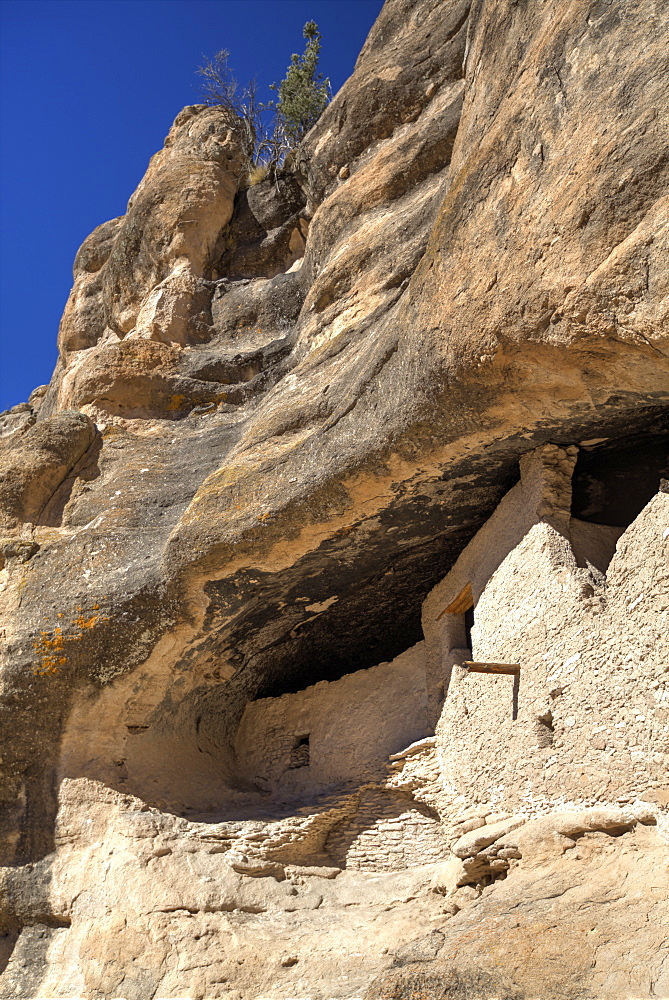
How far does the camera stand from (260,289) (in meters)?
11.5

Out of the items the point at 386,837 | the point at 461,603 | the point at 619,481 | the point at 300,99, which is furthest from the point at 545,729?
the point at 300,99

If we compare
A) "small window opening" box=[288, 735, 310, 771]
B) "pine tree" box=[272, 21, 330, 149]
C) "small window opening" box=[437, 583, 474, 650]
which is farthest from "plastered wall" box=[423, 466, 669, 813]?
Result: "pine tree" box=[272, 21, 330, 149]

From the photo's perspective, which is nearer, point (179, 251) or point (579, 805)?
point (579, 805)

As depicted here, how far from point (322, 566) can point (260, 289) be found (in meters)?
4.81

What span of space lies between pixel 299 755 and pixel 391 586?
193cm

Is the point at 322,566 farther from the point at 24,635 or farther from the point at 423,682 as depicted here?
the point at 24,635

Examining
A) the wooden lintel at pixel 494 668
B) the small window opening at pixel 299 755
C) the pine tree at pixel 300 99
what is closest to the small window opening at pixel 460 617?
the wooden lintel at pixel 494 668

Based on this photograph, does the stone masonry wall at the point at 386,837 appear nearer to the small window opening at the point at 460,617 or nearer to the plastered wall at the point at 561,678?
the plastered wall at the point at 561,678

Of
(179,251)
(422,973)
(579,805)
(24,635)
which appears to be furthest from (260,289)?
(422,973)

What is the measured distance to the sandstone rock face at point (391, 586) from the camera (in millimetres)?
5105

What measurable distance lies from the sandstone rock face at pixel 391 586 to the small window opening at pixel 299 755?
69 mm

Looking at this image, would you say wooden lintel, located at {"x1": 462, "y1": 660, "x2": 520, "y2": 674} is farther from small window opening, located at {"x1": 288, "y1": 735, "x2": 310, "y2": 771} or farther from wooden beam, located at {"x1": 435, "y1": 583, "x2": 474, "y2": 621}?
small window opening, located at {"x1": 288, "y1": 735, "x2": 310, "y2": 771}

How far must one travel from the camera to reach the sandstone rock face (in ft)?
16.8

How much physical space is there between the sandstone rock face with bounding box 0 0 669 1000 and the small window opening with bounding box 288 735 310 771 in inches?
2.7
